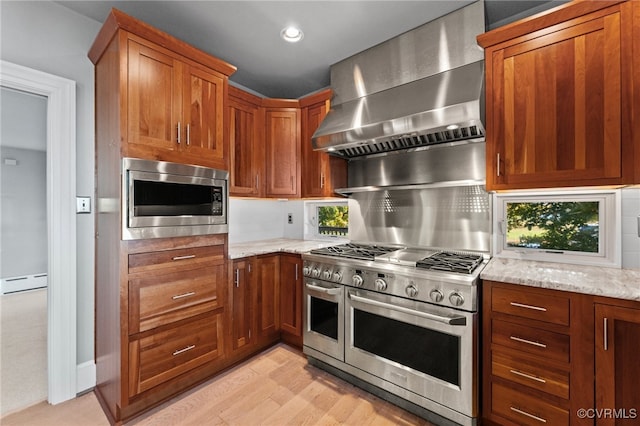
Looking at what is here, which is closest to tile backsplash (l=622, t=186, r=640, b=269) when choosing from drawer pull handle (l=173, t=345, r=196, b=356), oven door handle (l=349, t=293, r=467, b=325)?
oven door handle (l=349, t=293, r=467, b=325)

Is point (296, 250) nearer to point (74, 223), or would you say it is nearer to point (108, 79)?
point (74, 223)

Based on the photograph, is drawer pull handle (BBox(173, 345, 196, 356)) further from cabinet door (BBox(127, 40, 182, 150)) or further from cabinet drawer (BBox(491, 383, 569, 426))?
cabinet drawer (BBox(491, 383, 569, 426))

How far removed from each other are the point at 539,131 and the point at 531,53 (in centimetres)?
47

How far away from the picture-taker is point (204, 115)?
196cm

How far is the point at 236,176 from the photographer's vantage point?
255 cm

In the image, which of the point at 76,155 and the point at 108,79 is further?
the point at 76,155

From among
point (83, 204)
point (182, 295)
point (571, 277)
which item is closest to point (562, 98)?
point (571, 277)

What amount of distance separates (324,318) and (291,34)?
228 centimetres

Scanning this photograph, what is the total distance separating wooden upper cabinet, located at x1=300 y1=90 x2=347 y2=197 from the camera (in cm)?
260

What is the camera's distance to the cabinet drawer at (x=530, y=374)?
1312 mm

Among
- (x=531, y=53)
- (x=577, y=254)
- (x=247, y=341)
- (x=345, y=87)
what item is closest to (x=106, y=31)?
(x=345, y=87)

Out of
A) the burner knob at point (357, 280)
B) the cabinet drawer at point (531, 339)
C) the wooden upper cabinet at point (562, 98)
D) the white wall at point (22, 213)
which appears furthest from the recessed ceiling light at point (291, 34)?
the white wall at point (22, 213)

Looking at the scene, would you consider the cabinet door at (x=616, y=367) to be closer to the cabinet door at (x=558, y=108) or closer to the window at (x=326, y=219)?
the cabinet door at (x=558, y=108)

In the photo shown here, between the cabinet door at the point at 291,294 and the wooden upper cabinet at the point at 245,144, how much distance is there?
0.79 m
